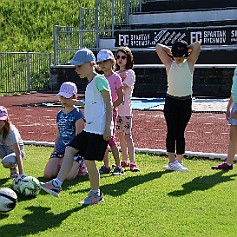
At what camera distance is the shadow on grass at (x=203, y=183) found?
7.34 metres

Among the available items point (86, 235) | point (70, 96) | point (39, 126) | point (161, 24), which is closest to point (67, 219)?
point (86, 235)

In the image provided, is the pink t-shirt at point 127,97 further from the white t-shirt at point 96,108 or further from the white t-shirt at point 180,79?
the white t-shirt at point 96,108

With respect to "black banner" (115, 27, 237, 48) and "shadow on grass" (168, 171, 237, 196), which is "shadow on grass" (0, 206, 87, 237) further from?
"black banner" (115, 27, 237, 48)

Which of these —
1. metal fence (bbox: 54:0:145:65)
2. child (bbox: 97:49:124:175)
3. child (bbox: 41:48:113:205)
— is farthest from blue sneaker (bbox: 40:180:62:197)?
metal fence (bbox: 54:0:145:65)

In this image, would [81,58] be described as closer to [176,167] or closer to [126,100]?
[126,100]

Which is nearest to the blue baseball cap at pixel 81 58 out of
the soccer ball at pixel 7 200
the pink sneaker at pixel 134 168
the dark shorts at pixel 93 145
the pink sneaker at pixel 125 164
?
the dark shorts at pixel 93 145

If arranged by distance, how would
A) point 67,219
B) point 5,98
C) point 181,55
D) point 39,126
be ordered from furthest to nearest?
point 5,98 < point 39,126 < point 181,55 < point 67,219

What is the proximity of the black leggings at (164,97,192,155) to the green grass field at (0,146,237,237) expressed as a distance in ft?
1.51

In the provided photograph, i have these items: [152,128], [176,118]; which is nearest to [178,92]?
[176,118]

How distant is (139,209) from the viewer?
653 centimetres

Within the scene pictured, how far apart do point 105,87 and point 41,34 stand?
30.1 metres

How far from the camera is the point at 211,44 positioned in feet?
79.4

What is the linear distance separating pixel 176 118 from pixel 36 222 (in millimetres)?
3201

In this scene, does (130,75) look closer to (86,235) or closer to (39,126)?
(86,235)
